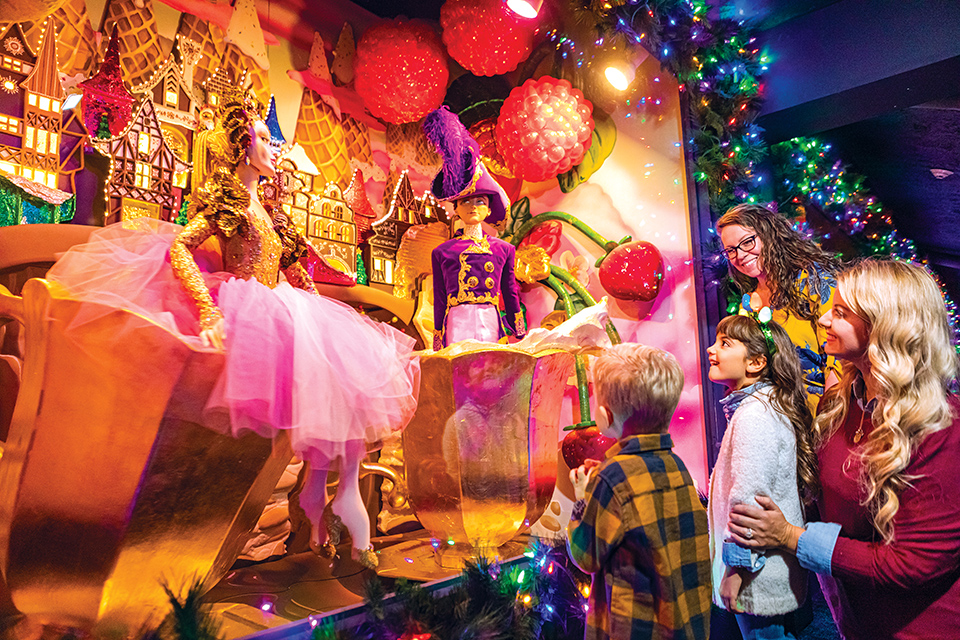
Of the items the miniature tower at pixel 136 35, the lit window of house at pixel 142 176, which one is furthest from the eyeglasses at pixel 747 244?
the miniature tower at pixel 136 35

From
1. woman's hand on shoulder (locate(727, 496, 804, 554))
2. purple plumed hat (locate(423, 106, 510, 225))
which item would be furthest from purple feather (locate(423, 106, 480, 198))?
woman's hand on shoulder (locate(727, 496, 804, 554))

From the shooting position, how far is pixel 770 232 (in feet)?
10.2

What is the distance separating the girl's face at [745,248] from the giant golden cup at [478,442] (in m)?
1.08

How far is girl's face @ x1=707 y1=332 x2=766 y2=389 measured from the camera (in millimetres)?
2273

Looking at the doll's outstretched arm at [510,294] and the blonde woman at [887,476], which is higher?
the doll's outstretched arm at [510,294]

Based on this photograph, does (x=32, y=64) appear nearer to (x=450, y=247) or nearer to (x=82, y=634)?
(x=450, y=247)

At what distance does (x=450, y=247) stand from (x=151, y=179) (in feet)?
5.21

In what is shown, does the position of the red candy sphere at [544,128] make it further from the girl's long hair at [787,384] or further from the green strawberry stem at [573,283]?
the girl's long hair at [787,384]

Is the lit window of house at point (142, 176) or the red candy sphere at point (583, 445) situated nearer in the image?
the lit window of house at point (142, 176)

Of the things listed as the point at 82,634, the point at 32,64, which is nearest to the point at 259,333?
the point at 82,634

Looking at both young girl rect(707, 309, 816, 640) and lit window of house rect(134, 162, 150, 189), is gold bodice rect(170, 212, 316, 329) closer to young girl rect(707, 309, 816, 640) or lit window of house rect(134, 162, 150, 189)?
lit window of house rect(134, 162, 150, 189)

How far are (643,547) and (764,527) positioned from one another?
489mm

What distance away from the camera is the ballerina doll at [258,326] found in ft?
6.17

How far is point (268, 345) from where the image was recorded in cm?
194
